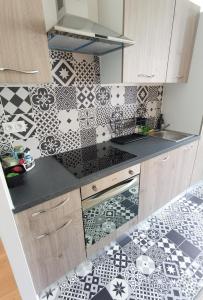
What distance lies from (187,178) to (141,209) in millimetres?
855

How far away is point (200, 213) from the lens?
192 centimetres

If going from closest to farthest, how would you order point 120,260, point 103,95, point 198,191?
point 120,260, point 103,95, point 198,191

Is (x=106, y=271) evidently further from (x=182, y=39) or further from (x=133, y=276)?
(x=182, y=39)

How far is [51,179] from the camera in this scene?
110 cm

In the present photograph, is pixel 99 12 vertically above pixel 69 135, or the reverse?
pixel 99 12

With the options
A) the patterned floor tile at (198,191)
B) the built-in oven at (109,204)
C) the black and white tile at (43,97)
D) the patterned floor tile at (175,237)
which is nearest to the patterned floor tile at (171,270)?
the patterned floor tile at (175,237)

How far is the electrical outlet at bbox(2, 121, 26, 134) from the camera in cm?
121

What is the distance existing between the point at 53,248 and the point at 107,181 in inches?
22.4

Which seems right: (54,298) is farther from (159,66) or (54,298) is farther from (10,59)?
(159,66)

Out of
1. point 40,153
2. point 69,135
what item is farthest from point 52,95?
point 40,153

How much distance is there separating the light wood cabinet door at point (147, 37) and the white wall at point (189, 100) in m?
0.46

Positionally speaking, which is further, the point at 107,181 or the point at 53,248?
the point at 107,181


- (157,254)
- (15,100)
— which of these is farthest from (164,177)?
(15,100)

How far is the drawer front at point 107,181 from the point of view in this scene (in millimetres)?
1121
